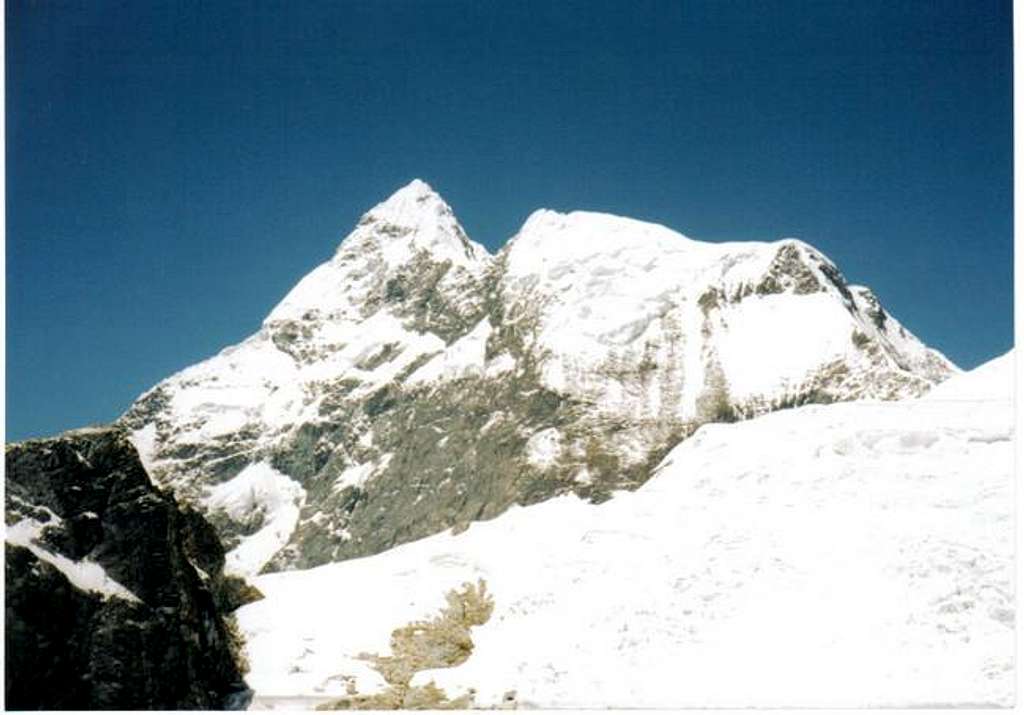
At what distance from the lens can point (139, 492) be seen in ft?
67.7

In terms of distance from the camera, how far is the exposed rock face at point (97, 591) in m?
17.1

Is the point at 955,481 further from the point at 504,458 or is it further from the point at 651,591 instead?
the point at 504,458

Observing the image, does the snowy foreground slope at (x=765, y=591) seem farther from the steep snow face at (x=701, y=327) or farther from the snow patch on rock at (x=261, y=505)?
the snow patch on rock at (x=261, y=505)

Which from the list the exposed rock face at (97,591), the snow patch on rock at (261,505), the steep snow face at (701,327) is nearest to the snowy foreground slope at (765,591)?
the exposed rock face at (97,591)

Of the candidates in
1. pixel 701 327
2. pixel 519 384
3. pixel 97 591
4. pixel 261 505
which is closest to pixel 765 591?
pixel 97 591

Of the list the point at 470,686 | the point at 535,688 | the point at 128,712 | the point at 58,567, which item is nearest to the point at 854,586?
the point at 535,688

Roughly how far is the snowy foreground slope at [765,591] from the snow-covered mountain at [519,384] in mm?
61218

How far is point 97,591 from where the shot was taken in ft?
61.6

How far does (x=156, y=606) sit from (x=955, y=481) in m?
17.5

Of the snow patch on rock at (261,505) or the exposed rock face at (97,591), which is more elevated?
the snow patch on rock at (261,505)

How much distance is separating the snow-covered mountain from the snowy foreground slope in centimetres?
6122

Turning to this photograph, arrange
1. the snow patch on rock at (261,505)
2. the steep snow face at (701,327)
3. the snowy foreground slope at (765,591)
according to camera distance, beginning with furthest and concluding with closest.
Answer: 1. the snow patch on rock at (261,505)
2. the steep snow face at (701,327)
3. the snowy foreground slope at (765,591)

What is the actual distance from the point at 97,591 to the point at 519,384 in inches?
3931

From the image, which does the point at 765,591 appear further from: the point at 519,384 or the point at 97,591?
the point at 519,384
